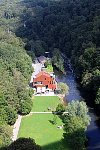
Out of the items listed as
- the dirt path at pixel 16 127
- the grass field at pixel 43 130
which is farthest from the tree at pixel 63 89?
the dirt path at pixel 16 127

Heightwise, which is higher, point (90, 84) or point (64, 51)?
point (90, 84)

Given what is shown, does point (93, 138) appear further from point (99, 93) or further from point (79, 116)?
point (99, 93)

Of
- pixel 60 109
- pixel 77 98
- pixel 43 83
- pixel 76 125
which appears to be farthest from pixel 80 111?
pixel 43 83

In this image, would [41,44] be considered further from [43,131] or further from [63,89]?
[43,131]

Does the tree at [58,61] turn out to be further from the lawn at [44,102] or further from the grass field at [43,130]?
the grass field at [43,130]

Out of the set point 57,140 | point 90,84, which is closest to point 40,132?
point 57,140

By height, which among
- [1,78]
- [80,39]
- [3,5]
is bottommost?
[3,5]

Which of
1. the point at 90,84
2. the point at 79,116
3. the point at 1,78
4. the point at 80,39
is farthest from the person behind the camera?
the point at 80,39
